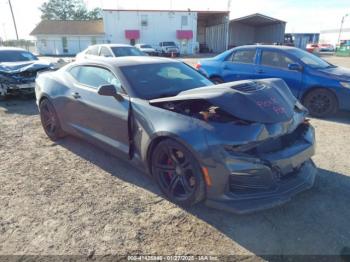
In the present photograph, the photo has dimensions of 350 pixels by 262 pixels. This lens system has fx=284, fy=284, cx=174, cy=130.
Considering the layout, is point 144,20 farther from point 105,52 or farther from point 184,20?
point 105,52

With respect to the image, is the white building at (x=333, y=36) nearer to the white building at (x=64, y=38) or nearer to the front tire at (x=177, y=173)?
the white building at (x=64, y=38)

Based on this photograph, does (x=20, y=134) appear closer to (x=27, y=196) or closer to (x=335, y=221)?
(x=27, y=196)

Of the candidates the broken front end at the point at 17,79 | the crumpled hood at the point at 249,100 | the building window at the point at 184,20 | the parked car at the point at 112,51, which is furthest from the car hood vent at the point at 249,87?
the building window at the point at 184,20

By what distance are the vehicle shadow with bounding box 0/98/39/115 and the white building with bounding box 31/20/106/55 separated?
112 ft

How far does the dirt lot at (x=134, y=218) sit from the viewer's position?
8.17 ft

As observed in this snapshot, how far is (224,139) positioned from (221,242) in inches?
36.1

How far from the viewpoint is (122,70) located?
11.9 feet

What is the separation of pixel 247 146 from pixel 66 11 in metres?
78.3

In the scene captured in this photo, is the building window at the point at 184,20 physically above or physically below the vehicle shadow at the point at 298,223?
above

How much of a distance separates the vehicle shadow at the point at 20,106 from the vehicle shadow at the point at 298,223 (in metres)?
5.21

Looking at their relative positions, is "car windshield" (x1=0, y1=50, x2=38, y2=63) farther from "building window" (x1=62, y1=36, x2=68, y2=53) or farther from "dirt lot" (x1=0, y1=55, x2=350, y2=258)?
"building window" (x1=62, y1=36, x2=68, y2=53)

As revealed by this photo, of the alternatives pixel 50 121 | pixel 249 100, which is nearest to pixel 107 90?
pixel 249 100

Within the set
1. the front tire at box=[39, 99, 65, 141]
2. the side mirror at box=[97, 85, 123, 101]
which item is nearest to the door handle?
the front tire at box=[39, 99, 65, 141]

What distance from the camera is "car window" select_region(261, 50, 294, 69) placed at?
6.59 m
